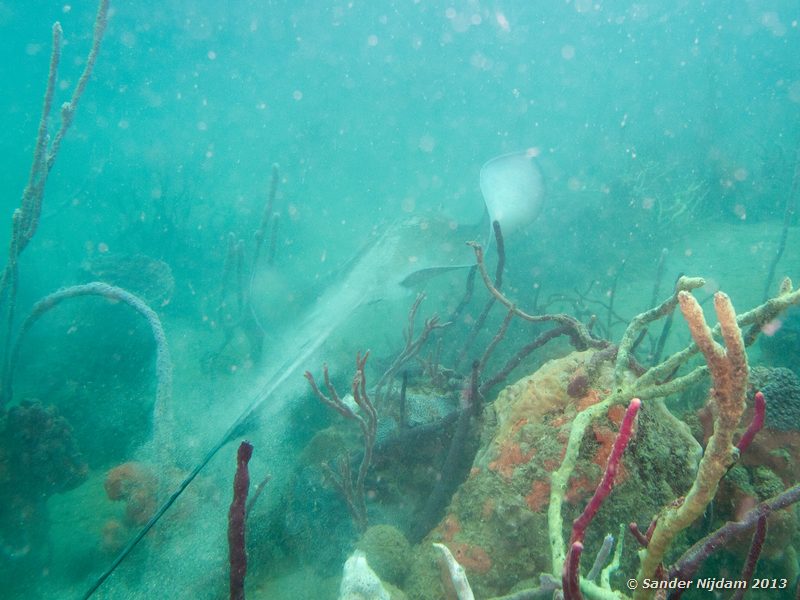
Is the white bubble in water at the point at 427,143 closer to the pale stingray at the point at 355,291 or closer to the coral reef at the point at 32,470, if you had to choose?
the pale stingray at the point at 355,291

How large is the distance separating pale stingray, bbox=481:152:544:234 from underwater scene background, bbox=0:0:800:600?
5cm

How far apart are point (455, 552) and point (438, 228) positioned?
571cm

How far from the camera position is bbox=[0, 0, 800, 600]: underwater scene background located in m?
2.01

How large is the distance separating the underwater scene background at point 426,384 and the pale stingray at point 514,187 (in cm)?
5

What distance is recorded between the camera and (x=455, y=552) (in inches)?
92.0

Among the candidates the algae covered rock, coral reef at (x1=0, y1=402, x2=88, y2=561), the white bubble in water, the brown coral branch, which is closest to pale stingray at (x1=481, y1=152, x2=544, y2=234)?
the algae covered rock

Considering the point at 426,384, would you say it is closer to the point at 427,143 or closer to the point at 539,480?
the point at 539,480

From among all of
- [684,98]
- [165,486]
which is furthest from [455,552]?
[684,98]

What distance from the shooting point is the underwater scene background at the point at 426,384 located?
2.01 m

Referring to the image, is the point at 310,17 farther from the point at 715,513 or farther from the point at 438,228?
the point at 715,513

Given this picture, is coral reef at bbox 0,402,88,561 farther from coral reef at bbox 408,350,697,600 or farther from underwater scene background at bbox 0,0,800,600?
coral reef at bbox 408,350,697,600

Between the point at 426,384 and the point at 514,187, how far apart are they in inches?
150

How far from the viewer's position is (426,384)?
15.4 feet

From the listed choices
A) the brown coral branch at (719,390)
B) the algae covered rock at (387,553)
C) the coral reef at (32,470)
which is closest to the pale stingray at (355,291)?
the algae covered rock at (387,553)
